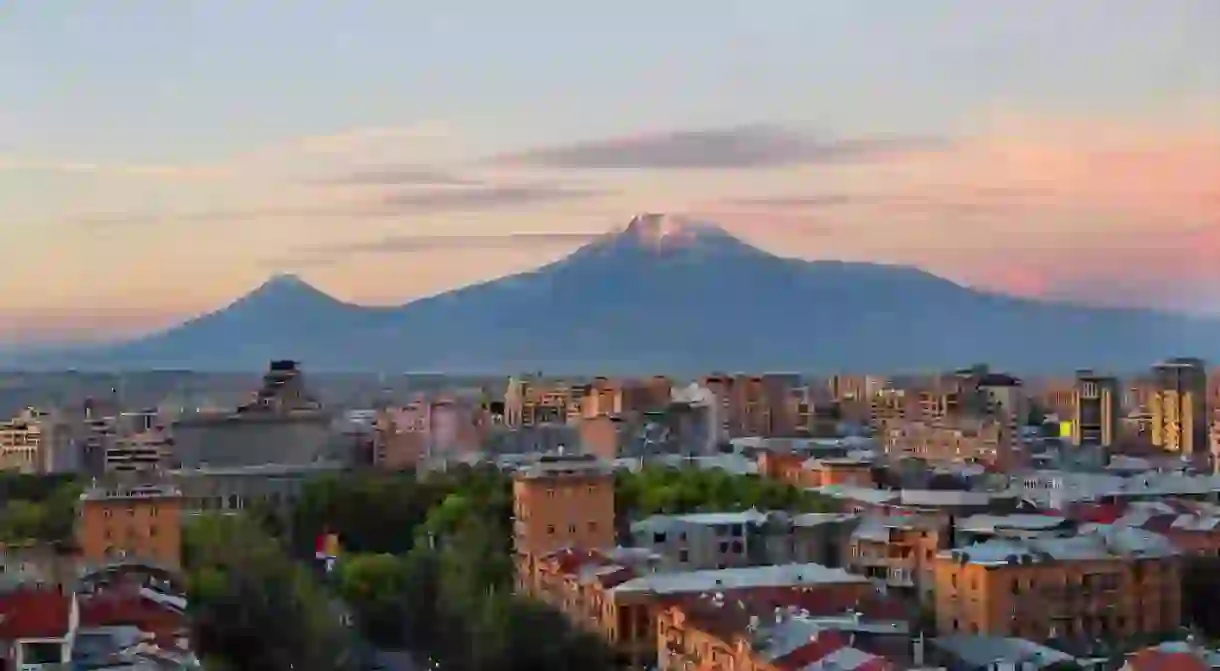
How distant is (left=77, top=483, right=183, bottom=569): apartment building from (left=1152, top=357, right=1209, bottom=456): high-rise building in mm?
23604

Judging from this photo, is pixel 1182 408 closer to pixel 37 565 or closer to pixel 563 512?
pixel 563 512

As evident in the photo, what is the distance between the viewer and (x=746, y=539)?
1680cm

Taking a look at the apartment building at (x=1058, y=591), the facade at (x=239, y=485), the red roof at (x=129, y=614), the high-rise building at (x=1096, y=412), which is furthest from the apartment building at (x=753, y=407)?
the red roof at (x=129, y=614)

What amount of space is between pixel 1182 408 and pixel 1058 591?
80.9ft

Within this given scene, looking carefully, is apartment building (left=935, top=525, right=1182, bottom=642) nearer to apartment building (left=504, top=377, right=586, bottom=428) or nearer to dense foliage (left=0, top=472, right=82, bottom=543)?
dense foliage (left=0, top=472, right=82, bottom=543)

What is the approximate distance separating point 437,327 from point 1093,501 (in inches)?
3465

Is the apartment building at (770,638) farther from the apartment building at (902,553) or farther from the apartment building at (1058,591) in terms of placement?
the apartment building at (902,553)

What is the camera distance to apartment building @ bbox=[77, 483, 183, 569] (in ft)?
52.5

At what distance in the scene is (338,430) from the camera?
4316 cm

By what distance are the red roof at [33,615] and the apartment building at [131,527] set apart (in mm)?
6232

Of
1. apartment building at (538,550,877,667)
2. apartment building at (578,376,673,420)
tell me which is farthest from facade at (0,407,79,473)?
apartment building at (538,550,877,667)

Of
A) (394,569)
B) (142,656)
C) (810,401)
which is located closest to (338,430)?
(810,401)

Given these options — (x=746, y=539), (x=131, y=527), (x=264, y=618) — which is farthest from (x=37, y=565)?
(x=746, y=539)

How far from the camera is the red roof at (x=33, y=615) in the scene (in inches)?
342
